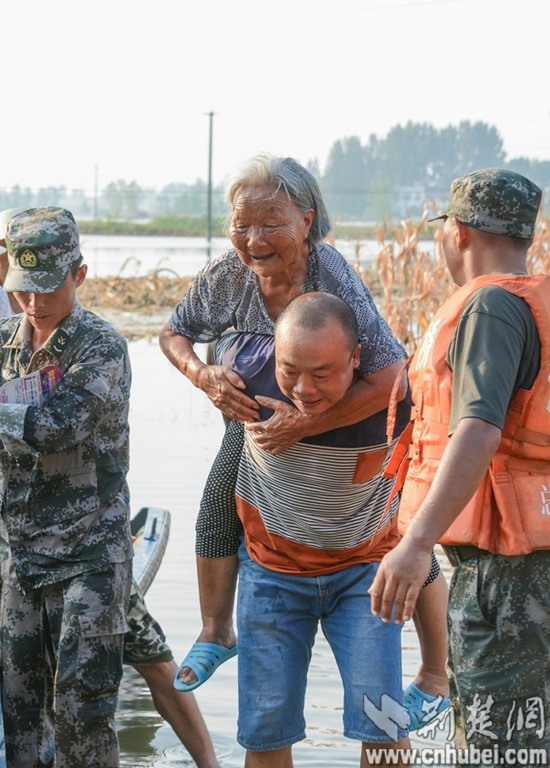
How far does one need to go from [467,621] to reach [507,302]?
847 mm


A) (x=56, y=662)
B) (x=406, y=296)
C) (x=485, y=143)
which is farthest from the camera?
(x=485, y=143)

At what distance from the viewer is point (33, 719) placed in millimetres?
4309

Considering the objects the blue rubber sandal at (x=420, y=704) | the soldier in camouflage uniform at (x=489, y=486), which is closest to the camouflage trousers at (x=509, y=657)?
Result: the soldier in camouflage uniform at (x=489, y=486)

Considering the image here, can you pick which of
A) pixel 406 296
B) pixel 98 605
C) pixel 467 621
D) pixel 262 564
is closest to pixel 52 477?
pixel 98 605

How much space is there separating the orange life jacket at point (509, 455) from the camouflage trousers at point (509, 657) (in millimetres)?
82

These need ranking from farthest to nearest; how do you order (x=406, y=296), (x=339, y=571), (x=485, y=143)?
(x=485, y=143)
(x=406, y=296)
(x=339, y=571)

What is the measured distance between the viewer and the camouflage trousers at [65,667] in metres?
4.07

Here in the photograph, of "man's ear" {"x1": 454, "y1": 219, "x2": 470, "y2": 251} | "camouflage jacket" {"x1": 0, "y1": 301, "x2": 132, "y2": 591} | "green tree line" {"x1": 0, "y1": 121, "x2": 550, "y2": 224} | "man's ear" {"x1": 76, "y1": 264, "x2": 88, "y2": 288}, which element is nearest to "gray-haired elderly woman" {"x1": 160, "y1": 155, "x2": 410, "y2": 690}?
"camouflage jacket" {"x1": 0, "y1": 301, "x2": 132, "y2": 591}

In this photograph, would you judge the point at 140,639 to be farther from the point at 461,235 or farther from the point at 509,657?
the point at 461,235

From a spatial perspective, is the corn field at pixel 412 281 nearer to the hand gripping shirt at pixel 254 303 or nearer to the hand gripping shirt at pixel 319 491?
the hand gripping shirt at pixel 254 303

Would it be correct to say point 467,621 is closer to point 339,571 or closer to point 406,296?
point 339,571

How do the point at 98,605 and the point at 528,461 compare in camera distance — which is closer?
the point at 528,461

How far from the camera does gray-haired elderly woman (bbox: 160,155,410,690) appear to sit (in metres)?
3.88

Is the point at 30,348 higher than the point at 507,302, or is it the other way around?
the point at 507,302
